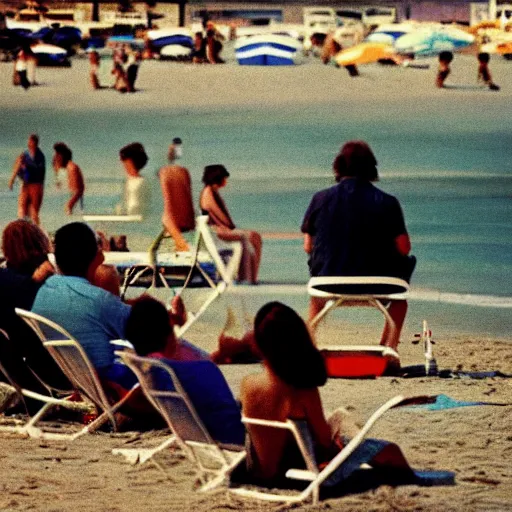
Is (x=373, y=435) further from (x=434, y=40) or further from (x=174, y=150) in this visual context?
(x=434, y=40)

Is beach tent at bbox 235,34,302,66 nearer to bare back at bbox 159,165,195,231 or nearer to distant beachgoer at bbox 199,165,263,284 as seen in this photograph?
bare back at bbox 159,165,195,231

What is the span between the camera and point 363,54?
30328 mm

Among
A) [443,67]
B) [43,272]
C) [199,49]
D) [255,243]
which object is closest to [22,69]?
[199,49]

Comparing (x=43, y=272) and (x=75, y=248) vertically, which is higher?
(x=75, y=248)

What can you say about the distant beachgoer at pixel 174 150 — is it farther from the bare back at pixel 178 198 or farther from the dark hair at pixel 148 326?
the dark hair at pixel 148 326

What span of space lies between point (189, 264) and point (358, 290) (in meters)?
1.97

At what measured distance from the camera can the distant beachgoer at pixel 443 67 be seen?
29866 millimetres

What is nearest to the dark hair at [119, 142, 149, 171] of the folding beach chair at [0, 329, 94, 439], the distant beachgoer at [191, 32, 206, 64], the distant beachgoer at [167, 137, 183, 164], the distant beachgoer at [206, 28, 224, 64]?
the distant beachgoer at [167, 137, 183, 164]

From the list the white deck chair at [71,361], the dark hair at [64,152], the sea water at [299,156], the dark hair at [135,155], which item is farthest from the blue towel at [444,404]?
the sea water at [299,156]

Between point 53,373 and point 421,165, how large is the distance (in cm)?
2345

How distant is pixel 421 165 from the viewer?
29.8 meters

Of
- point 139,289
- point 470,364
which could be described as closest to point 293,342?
point 470,364

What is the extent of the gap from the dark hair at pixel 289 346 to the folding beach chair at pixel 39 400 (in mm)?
1534

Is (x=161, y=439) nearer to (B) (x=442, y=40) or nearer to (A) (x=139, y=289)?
(A) (x=139, y=289)
